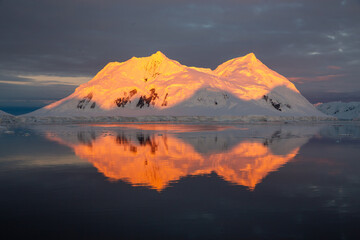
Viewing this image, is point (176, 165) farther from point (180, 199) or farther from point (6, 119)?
point (6, 119)

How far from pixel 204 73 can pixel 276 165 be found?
155 metres

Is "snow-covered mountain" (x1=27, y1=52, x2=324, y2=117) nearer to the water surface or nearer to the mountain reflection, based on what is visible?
the mountain reflection

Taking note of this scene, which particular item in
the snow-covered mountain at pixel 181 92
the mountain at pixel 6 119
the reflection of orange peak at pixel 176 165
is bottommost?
the reflection of orange peak at pixel 176 165

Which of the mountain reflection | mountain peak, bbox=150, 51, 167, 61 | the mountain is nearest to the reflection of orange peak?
the mountain reflection

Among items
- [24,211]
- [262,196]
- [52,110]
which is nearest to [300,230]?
[262,196]

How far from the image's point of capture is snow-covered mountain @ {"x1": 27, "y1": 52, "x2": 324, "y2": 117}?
493ft

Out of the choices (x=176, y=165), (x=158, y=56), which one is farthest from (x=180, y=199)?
(x=158, y=56)

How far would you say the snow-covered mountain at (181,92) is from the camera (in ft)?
493

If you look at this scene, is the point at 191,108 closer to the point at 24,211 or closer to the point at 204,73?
the point at 204,73

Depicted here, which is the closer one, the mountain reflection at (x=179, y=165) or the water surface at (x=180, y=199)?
the water surface at (x=180, y=199)

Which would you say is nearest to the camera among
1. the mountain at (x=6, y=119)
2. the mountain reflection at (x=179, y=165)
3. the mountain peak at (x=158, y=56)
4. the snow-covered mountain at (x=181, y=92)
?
the mountain reflection at (x=179, y=165)

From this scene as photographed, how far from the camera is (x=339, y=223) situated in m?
9.24

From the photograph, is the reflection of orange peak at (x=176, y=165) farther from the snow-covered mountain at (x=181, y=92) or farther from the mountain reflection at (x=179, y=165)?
the snow-covered mountain at (x=181, y=92)

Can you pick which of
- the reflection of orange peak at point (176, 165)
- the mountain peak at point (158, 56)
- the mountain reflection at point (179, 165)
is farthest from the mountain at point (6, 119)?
the mountain peak at point (158, 56)
